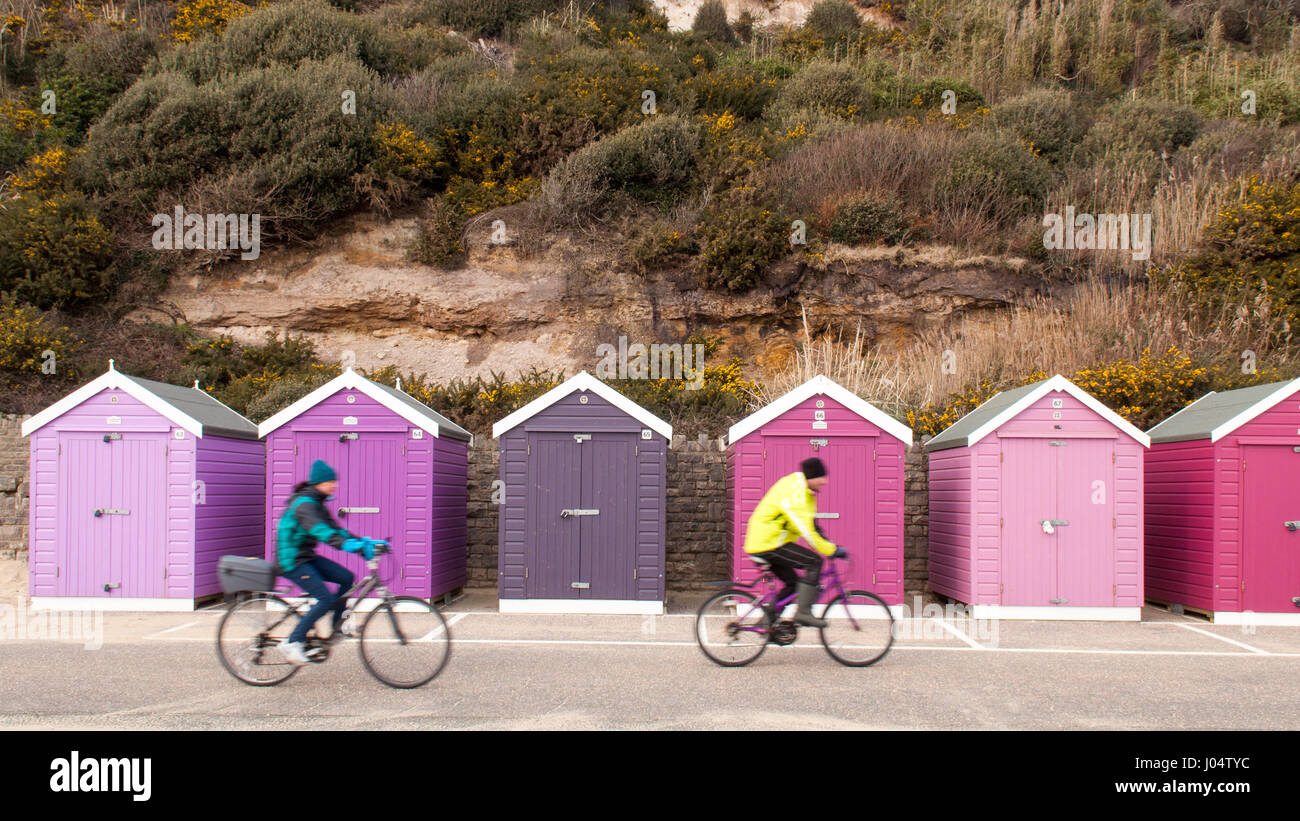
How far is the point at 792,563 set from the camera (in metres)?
7.62

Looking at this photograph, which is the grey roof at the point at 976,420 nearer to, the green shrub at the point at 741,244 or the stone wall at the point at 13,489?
the green shrub at the point at 741,244

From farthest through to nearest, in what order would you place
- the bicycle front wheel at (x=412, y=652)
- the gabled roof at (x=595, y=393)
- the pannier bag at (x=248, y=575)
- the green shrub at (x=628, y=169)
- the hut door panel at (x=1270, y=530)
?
the green shrub at (x=628, y=169), the gabled roof at (x=595, y=393), the hut door panel at (x=1270, y=530), the bicycle front wheel at (x=412, y=652), the pannier bag at (x=248, y=575)

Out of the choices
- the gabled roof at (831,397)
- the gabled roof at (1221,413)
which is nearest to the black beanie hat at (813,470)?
the gabled roof at (831,397)

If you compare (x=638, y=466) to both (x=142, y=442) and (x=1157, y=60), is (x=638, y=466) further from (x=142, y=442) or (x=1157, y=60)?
(x=1157, y=60)

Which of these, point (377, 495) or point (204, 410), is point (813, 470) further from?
point (204, 410)

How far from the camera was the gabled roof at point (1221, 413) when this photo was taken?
10.7 metres

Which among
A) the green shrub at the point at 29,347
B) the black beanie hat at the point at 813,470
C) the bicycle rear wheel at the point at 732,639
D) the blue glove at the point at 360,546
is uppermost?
the green shrub at the point at 29,347

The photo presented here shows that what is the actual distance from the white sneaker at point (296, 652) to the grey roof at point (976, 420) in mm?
7707

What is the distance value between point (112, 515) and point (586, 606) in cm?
573

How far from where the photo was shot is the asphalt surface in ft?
19.7

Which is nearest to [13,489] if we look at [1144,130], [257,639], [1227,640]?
[257,639]

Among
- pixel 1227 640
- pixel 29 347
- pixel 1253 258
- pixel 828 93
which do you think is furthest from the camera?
pixel 828 93

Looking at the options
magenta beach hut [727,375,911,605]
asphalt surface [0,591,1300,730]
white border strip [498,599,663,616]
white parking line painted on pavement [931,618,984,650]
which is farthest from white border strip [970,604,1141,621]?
white border strip [498,599,663,616]

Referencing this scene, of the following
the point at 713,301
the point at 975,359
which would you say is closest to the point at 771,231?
the point at 713,301
